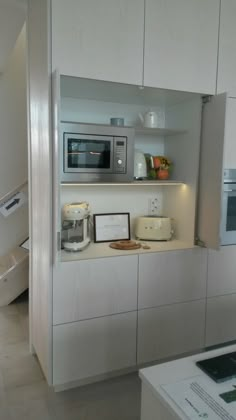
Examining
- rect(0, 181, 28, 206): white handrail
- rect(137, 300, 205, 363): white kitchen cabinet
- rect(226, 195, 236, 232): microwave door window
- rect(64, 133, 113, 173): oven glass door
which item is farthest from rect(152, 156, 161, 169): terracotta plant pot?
rect(0, 181, 28, 206): white handrail

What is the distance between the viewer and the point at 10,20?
2.38 m

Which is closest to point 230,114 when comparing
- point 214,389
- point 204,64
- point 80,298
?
point 204,64

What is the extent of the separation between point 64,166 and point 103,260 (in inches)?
24.3

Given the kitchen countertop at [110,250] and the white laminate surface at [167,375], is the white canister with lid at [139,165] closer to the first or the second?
the kitchen countertop at [110,250]

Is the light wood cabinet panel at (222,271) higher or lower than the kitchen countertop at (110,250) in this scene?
lower

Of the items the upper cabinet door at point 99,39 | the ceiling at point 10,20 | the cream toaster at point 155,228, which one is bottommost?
the cream toaster at point 155,228

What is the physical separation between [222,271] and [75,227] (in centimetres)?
113

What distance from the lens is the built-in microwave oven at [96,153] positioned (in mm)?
1963

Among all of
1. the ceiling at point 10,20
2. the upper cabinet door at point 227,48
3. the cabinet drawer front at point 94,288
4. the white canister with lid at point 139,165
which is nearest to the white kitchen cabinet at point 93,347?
the cabinet drawer front at point 94,288

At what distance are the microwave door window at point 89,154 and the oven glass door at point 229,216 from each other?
0.79 metres

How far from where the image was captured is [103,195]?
2514 mm

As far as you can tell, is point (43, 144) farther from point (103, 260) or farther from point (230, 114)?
point (230, 114)

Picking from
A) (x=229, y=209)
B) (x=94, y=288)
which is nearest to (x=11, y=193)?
(x=94, y=288)

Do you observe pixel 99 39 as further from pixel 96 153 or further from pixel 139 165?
pixel 139 165
